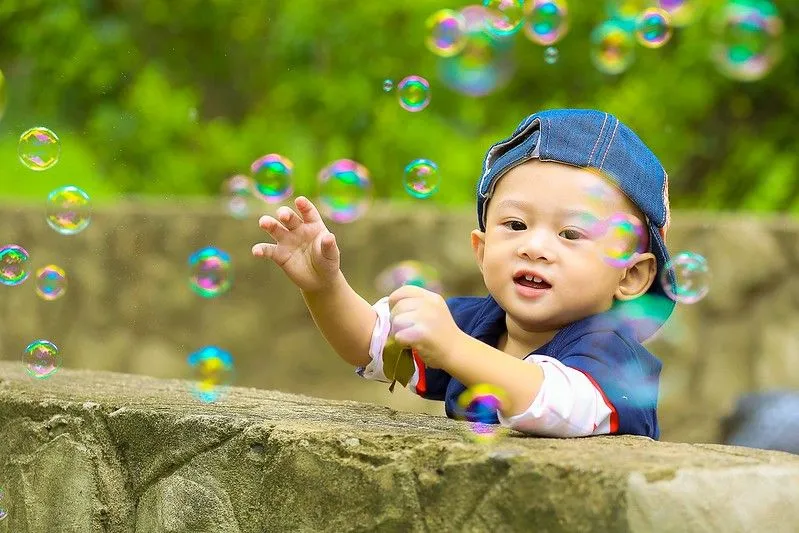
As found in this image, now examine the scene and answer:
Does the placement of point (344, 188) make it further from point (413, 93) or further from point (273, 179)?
point (413, 93)

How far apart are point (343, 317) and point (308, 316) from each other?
3.66 metres

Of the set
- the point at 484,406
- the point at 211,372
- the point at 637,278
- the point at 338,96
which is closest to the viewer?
the point at 484,406

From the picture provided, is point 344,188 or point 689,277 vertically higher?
point 344,188

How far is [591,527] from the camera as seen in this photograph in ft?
6.23

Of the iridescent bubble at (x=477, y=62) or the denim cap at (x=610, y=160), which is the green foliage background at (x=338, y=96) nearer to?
the iridescent bubble at (x=477, y=62)

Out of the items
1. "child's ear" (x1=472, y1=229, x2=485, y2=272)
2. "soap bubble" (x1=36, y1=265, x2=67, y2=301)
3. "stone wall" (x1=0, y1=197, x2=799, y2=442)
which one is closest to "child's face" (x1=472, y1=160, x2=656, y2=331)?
"child's ear" (x1=472, y1=229, x2=485, y2=272)

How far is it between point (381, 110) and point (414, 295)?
672 centimetres

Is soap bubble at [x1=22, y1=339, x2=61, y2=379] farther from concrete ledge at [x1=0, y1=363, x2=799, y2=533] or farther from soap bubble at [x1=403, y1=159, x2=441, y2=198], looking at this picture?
soap bubble at [x1=403, y1=159, x2=441, y2=198]

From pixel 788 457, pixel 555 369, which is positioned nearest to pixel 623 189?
pixel 555 369

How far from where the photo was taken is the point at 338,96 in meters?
8.47

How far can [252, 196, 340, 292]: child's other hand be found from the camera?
2.61 metres

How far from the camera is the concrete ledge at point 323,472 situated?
1919 mm

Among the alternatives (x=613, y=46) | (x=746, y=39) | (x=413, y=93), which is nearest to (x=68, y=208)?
(x=413, y=93)

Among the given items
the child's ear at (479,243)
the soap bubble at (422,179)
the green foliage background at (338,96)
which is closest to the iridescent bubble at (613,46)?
the soap bubble at (422,179)
